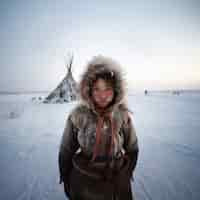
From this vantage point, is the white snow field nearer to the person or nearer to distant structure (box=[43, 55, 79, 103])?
the person

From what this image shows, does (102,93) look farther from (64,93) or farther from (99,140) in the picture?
(64,93)

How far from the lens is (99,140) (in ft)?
3.29

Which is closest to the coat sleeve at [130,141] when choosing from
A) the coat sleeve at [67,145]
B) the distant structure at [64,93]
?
the coat sleeve at [67,145]

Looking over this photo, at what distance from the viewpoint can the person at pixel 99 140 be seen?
98 cm

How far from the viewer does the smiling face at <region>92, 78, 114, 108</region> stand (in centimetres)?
105

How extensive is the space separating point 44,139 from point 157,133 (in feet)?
10.3

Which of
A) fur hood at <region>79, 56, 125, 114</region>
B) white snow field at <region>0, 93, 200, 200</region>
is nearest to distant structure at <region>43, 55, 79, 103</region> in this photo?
white snow field at <region>0, 93, 200, 200</region>

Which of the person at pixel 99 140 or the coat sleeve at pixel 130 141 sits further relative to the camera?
the coat sleeve at pixel 130 141

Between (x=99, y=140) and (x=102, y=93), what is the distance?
387 mm

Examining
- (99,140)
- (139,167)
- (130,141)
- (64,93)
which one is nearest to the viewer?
(99,140)

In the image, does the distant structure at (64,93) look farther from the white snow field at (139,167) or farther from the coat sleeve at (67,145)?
the coat sleeve at (67,145)

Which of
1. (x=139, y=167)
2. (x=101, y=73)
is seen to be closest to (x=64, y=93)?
(x=139, y=167)

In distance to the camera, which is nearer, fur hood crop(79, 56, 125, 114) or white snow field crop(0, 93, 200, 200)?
fur hood crop(79, 56, 125, 114)

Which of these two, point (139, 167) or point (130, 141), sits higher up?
point (130, 141)
